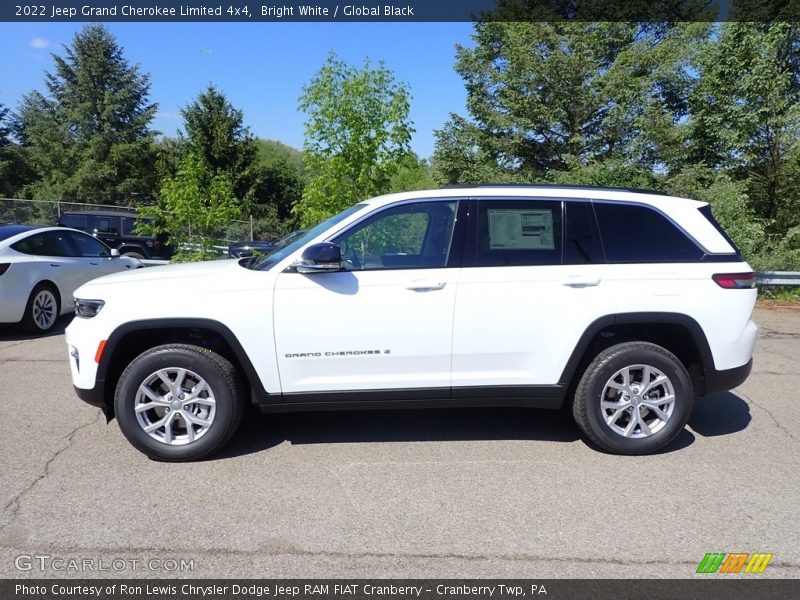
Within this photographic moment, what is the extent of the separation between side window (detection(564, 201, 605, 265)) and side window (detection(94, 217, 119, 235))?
1550 centimetres

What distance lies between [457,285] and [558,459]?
55.1 inches

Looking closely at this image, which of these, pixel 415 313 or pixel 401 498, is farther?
pixel 415 313

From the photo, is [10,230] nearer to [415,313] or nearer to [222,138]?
[415,313]

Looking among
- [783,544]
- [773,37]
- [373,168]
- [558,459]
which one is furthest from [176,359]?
[773,37]

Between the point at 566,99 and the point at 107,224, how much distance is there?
51.8 ft

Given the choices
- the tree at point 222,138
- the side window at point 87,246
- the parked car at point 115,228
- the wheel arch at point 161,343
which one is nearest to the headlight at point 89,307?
the wheel arch at point 161,343

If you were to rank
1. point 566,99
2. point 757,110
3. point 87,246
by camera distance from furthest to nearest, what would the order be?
point 566,99
point 757,110
point 87,246

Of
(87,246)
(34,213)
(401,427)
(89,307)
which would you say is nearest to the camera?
(89,307)

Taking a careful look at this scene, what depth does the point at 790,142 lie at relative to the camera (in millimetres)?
15680

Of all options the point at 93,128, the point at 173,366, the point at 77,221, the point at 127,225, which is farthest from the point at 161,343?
the point at 93,128

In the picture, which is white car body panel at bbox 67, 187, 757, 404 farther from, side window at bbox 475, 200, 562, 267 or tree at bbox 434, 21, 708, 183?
tree at bbox 434, 21, 708, 183

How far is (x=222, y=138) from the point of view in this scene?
109 feet

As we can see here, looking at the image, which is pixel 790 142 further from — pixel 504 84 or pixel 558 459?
pixel 558 459

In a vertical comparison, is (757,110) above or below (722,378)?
above
